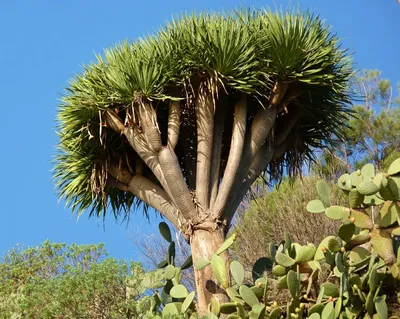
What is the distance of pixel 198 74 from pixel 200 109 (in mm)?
422

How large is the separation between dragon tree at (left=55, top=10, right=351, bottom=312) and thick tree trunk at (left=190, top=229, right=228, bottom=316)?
13mm

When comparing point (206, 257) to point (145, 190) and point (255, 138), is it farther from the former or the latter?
point (255, 138)

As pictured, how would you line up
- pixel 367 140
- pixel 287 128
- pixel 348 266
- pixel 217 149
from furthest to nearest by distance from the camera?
pixel 367 140 < pixel 287 128 < pixel 217 149 < pixel 348 266

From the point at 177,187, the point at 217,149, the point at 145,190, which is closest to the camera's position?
the point at 177,187

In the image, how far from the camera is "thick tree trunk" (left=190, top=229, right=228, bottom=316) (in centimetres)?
888

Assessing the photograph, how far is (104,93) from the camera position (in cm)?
959

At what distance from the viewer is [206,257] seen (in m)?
8.99

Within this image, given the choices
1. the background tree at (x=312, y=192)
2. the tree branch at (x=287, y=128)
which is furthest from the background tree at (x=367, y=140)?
the tree branch at (x=287, y=128)

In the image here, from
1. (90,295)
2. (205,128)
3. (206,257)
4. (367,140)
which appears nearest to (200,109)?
(205,128)

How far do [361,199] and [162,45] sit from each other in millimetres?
3502

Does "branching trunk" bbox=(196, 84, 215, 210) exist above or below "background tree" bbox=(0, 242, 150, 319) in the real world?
above

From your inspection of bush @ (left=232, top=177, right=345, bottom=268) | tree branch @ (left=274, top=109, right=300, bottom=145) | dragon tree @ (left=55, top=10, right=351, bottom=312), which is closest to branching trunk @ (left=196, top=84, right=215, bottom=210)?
dragon tree @ (left=55, top=10, right=351, bottom=312)

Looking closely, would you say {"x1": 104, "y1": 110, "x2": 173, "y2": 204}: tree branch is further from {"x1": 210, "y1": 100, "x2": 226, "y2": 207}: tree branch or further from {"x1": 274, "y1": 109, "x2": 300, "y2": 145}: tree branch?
{"x1": 274, "y1": 109, "x2": 300, "y2": 145}: tree branch

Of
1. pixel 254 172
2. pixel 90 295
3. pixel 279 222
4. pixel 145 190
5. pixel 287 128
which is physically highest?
pixel 279 222
